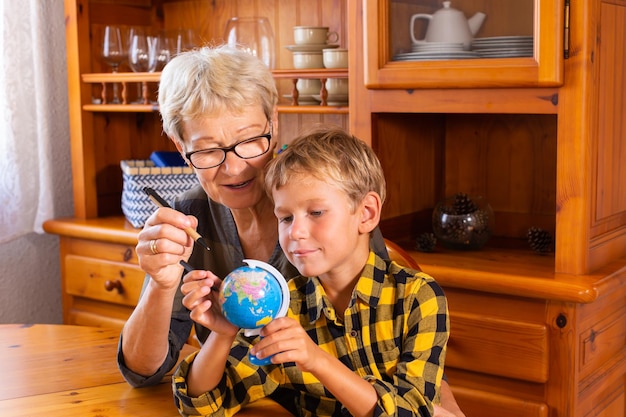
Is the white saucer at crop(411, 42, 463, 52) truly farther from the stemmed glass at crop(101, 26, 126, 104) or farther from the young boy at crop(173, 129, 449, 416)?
the stemmed glass at crop(101, 26, 126, 104)

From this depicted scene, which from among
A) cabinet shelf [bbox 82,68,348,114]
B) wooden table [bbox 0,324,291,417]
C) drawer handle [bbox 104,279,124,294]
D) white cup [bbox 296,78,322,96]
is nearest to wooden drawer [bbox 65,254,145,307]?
drawer handle [bbox 104,279,124,294]

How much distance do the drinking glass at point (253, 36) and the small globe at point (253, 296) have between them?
141 centimetres

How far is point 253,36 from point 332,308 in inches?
54.3

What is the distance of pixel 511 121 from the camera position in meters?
2.50

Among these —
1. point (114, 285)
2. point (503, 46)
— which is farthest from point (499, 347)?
point (114, 285)

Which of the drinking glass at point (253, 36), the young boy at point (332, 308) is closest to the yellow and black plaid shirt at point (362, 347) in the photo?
the young boy at point (332, 308)

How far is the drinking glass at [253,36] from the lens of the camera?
8.18ft

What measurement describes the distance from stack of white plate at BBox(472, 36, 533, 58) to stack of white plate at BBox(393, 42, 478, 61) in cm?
2

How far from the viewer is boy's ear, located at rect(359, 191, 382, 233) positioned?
1360mm

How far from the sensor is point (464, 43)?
6.80 ft

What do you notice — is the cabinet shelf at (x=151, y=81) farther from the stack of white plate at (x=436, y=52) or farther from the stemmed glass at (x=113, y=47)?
the stack of white plate at (x=436, y=52)

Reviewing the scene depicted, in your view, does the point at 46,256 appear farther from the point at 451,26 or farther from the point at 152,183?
the point at 451,26

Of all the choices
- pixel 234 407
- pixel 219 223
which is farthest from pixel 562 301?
pixel 234 407

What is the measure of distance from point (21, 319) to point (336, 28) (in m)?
1.50
